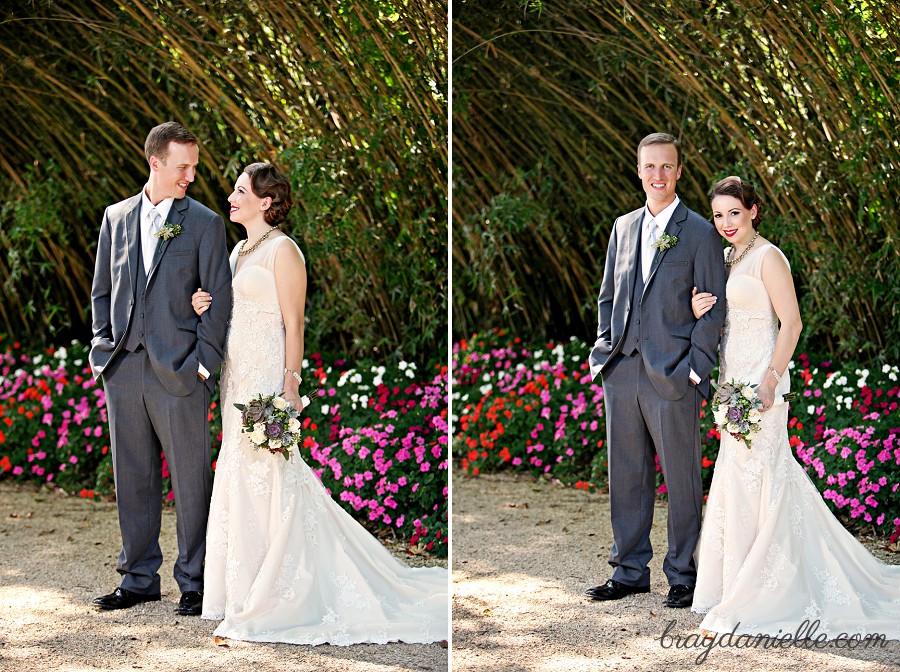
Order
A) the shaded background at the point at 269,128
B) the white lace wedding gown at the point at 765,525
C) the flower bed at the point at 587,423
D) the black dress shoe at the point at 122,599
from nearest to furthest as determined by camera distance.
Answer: the white lace wedding gown at the point at 765,525
the black dress shoe at the point at 122,599
the shaded background at the point at 269,128
the flower bed at the point at 587,423

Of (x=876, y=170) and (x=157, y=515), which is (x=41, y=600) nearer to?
(x=157, y=515)

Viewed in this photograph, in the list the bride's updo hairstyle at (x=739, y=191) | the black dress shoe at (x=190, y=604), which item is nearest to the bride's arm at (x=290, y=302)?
the black dress shoe at (x=190, y=604)

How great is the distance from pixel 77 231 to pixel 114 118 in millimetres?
757

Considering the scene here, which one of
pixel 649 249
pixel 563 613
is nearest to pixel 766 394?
pixel 649 249

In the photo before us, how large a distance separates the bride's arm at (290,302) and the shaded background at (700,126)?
1629 millimetres

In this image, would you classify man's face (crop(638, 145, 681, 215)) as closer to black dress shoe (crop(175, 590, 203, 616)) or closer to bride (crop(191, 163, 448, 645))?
bride (crop(191, 163, 448, 645))

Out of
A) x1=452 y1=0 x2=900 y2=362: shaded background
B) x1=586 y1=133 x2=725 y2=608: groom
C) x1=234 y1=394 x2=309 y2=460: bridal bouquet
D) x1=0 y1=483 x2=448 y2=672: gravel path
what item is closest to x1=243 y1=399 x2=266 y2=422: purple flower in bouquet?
x1=234 y1=394 x2=309 y2=460: bridal bouquet

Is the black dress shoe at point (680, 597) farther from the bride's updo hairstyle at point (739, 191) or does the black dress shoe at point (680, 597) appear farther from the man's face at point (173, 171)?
the man's face at point (173, 171)

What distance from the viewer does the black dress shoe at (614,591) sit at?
338 cm

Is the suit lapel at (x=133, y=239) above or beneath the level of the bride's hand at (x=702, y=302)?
above

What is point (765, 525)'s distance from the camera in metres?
3.17

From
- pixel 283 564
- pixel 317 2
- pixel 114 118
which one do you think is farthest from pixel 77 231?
pixel 283 564

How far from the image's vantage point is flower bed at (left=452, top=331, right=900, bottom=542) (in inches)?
157

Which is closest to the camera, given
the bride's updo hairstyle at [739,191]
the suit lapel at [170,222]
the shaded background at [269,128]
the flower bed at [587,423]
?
the bride's updo hairstyle at [739,191]
